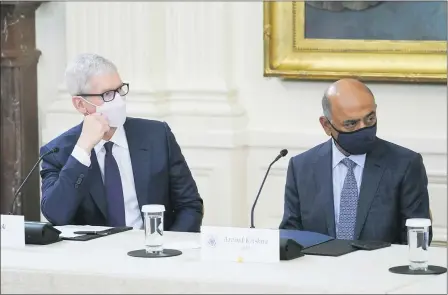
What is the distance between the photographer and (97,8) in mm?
6336

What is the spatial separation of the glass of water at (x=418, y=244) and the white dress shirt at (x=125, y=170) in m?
1.54

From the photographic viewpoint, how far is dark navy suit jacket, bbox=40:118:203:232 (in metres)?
4.43

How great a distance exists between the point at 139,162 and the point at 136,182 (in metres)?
0.09

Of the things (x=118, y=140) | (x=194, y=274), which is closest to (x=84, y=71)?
(x=118, y=140)

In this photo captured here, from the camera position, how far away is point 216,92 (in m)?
6.18

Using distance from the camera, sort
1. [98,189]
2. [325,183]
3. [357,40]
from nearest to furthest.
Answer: [325,183] → [98,189] → [357,40]

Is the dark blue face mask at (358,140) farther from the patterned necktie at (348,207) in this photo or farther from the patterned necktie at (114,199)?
the patterned necktie at (114,199)

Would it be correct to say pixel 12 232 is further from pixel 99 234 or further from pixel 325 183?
pixel 325 183

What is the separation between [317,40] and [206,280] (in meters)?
3.01

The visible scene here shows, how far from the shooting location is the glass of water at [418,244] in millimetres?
3273

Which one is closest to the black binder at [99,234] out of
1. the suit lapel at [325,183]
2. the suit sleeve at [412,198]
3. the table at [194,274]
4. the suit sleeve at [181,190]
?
the table at [194,274]

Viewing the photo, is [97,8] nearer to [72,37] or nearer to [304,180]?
[72,37]

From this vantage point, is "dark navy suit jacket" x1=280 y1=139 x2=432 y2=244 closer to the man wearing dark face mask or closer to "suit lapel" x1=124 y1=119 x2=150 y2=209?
the man wearing dark face mask

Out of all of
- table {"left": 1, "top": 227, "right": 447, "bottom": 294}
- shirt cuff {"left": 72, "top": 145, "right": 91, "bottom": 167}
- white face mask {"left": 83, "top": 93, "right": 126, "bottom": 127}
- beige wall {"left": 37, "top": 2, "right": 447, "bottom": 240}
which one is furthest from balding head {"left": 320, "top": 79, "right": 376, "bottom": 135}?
beige wall {"left": 37, "top": 2, "right": 447, "bottom": 240}
